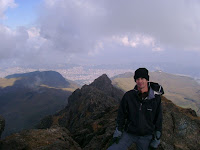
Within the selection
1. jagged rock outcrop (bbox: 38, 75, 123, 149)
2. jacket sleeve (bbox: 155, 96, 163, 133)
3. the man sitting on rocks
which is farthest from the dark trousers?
jagged rock outcrop (bbox: 38, 75, 123, 149)

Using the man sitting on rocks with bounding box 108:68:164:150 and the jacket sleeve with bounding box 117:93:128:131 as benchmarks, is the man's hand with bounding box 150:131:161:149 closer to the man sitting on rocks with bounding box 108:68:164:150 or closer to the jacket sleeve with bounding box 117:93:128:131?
the man sitting on rocks with bounding box 108:68:164:150

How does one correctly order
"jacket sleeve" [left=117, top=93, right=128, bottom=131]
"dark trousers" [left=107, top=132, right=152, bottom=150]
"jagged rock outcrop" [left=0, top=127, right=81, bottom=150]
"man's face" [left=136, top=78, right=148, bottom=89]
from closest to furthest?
"man's face" [left=136, top=78, right=148, bottom=89] → "dark trousers" [left=107, top=132, right=152, bottom=150] → "jacket sleeve" [left=117, top=93, right=128, bottom=131] → "jagged rock outcrop" [left=0, top=127, right=81, bottom=150]

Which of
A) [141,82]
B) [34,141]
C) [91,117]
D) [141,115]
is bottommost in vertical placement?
[91,117]

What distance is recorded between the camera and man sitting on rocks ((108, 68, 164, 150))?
11.5 m

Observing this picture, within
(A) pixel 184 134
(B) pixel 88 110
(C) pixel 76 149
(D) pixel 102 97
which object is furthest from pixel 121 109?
(D) pixel 102 97

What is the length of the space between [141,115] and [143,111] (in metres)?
0.33

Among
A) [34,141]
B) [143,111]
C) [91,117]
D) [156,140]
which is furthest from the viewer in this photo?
[91,117]

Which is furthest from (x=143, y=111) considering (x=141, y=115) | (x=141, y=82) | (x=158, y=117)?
(x=141, y=82)

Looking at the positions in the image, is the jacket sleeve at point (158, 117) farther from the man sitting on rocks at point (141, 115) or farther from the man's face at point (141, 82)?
the man's face at point (141, 82)

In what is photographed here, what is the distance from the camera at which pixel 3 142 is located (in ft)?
54.1

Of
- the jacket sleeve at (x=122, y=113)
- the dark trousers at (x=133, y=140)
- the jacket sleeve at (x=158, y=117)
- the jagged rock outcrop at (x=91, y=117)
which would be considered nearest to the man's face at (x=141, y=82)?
the jacket sleeve at (x=122, y=113)

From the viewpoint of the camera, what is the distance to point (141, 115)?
11.5 metres

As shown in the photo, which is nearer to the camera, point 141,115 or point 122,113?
point 141,115

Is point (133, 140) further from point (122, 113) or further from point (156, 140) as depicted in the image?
point (122, 113)
